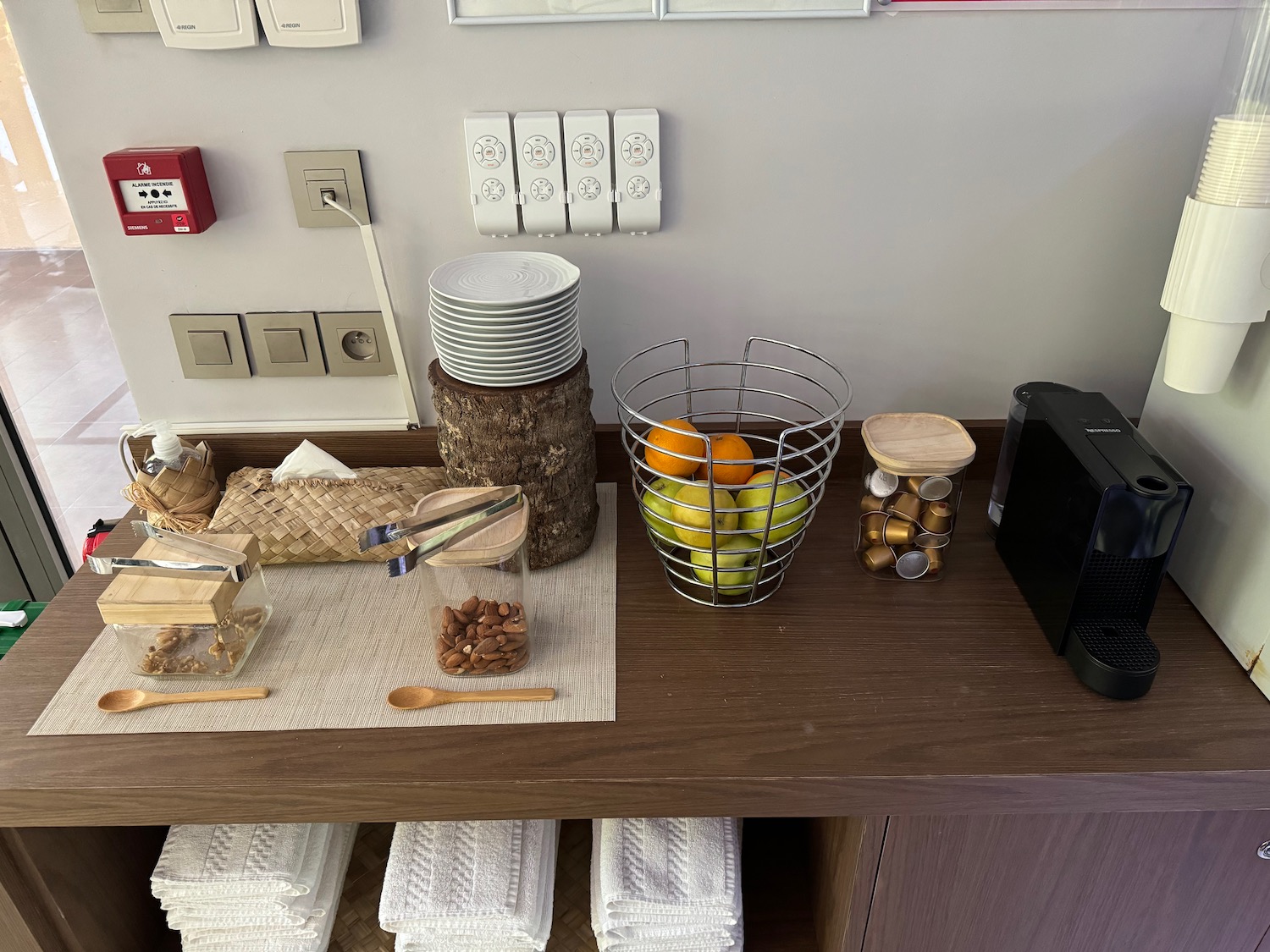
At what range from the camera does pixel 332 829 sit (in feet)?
3.40

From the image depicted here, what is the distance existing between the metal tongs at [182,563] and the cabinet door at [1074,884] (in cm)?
69

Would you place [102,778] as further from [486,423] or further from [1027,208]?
[1027,208]

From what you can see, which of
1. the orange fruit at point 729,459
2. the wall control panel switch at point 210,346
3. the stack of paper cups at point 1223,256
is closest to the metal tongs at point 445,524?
the orange fruit at point 729,459

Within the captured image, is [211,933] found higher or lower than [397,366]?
lower

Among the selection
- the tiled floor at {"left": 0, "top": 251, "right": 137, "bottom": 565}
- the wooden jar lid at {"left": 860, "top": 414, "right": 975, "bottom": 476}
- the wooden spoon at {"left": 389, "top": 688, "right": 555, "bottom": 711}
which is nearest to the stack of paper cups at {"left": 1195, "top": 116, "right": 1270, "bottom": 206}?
the wooden jar lid at {"left": 860, "top": 414, "right": 975, "bottom": 476}

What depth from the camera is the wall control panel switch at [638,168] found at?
975 mm

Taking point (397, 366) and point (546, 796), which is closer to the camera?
point (546, 796)

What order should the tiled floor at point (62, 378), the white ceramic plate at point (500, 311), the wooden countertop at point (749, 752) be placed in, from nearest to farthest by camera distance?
the wooden countertop at point (749, 752)
the white ceramic plate at point (500, 311)
the tiled floor at point (62, 378)

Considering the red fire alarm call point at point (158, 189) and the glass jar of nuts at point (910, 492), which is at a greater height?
the red fire alarm call point at point (158, 189)

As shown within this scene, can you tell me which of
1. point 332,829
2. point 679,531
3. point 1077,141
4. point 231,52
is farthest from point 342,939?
point 1077,141

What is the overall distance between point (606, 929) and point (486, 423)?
1.86ft

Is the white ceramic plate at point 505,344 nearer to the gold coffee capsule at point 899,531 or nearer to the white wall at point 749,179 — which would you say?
the white wall at point 749,179

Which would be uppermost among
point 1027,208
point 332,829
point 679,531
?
point 1027,208

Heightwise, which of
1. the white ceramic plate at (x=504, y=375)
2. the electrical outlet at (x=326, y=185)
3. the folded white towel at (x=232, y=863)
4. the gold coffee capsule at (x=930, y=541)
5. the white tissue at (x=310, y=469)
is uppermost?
the electrical outlet at (x=326, y=185)
